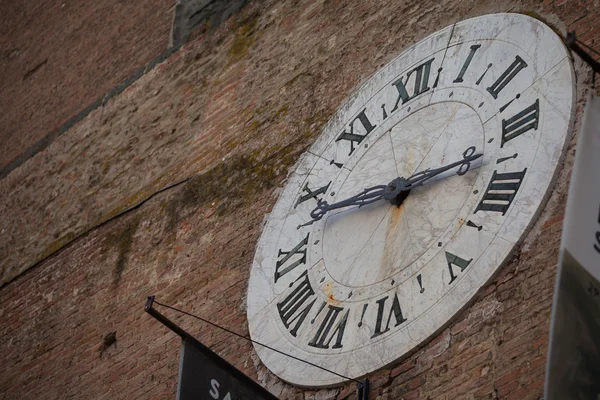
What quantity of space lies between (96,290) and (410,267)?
2518 mm

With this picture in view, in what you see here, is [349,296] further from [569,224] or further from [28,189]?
[28,189]

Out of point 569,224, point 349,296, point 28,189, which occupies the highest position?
point 28,189

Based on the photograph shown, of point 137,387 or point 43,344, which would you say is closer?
point 137,387

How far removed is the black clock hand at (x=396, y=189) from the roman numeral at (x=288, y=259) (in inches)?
6.2

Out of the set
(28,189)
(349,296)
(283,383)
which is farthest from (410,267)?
(28,189)

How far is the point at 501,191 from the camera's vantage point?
6.16 metres

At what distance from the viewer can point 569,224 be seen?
4.65 meters

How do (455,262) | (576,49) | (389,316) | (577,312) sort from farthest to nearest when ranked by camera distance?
(389,316) → (455,262) → (576,49) → (577,312)

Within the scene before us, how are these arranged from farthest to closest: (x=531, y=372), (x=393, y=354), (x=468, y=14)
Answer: (x=468, y=14), (x=393, y=354), (x=531, y=372)

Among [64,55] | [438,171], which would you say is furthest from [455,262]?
[64,55]

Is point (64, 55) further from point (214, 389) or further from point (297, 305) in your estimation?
point (214, 389)

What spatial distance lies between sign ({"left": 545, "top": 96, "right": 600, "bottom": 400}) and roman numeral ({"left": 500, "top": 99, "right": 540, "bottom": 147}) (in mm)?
1545

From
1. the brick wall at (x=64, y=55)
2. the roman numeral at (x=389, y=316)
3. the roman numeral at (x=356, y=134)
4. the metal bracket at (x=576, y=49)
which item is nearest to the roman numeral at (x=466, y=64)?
the roman numeral at (x=356, y=134)

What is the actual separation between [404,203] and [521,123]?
28.1 inches
